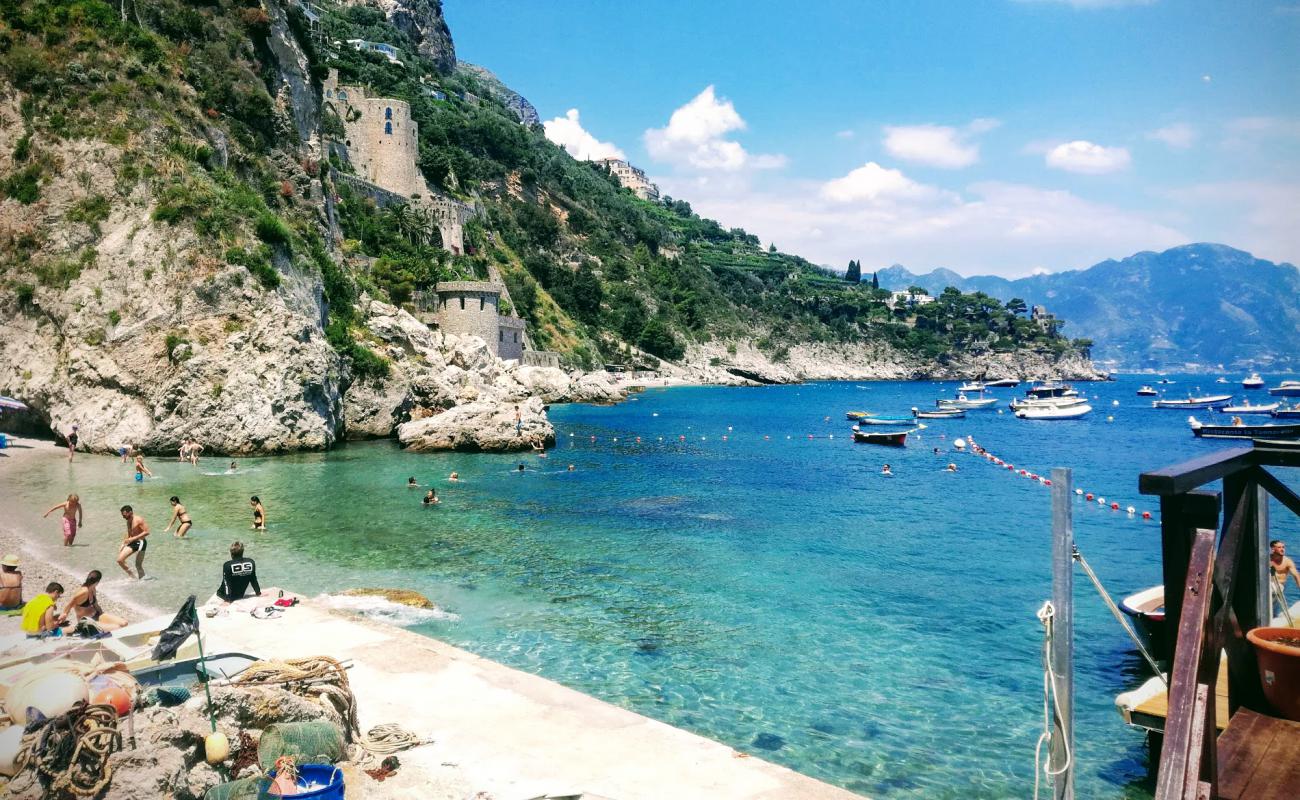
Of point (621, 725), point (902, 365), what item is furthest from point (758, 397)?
point (621, 725)

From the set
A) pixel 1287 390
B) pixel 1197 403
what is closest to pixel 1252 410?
pixel 1197 403

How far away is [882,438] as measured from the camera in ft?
159

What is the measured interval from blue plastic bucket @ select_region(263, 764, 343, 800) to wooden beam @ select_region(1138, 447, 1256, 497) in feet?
19.9

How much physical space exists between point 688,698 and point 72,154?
3647 cm

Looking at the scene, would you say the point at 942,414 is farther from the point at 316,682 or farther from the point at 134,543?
the point at 316,682

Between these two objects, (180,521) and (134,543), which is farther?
(180,521)

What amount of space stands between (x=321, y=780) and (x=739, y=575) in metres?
12.3

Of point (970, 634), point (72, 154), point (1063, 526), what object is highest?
point (72, 154)

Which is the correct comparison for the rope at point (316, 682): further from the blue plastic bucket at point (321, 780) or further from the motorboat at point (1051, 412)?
the motorboat at point (1051, 412)

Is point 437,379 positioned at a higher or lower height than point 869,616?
higher

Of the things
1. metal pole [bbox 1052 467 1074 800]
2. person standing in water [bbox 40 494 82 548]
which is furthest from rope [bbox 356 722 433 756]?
person standing in water [bbox 40 494 82 548]

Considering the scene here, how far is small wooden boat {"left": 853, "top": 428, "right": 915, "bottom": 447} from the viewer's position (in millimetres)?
48188

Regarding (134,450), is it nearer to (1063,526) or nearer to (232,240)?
(232,240)

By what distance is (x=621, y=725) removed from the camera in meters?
8.67
